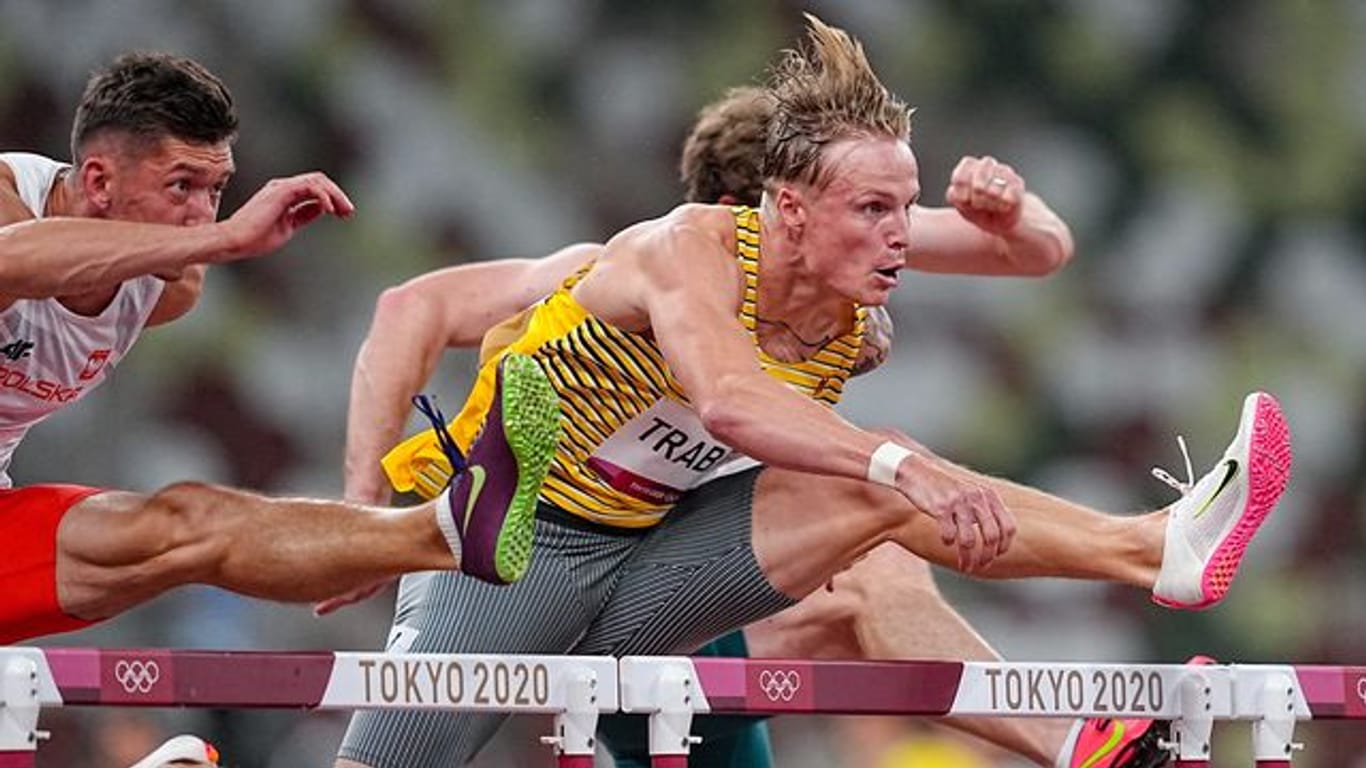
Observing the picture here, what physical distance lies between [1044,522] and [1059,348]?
3232 millimetres

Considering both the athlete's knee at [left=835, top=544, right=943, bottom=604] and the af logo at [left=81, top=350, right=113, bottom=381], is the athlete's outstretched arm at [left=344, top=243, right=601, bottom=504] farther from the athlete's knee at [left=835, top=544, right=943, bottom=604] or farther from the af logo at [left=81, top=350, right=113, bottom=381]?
the athlete's knee at [left=835, top=544, right=943, bottom=604]

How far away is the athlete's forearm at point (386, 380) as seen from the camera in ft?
13.9

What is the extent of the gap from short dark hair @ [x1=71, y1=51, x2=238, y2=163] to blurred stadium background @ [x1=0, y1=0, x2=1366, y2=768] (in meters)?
2.36

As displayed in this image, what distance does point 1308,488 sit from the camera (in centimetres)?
679

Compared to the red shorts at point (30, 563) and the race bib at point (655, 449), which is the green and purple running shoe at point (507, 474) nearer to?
the race bib at point (655, 449)

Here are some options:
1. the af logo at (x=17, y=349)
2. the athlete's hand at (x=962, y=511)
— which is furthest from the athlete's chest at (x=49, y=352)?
the athlete's hand at (x=962, y=511)

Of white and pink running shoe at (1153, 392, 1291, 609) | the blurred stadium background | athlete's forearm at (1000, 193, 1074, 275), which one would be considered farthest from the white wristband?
the blurred stadium background

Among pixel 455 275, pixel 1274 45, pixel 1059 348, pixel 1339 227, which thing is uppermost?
pixel 1274 45

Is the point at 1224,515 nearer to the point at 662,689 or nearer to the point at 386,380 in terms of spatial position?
the point at 662,689

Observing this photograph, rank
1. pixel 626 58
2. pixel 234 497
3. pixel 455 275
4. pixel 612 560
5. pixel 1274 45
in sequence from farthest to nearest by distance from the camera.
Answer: pixel 1274 45, pixel 626 58, pixel 455 275, pixel 612 560, pixel 234 497

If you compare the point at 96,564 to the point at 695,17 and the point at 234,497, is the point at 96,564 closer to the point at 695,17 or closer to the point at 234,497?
the point at 234,497

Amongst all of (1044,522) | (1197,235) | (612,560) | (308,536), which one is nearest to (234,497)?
(308,536)

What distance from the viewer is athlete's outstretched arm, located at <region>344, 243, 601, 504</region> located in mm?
4281

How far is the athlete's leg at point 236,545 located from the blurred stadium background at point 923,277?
2414mm
